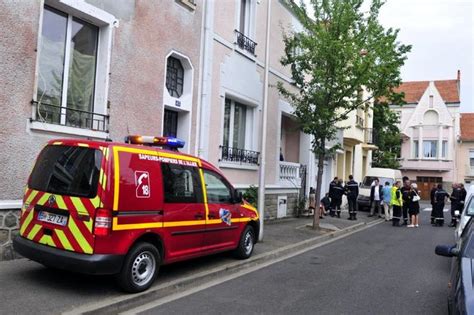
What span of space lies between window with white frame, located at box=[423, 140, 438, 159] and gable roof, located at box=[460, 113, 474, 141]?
9.99ft

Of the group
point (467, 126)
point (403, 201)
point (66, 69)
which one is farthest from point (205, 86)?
point (467, 126)

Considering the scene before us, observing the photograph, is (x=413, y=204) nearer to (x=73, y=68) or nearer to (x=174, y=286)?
(x=174, y=286)

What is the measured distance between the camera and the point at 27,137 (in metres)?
7.39

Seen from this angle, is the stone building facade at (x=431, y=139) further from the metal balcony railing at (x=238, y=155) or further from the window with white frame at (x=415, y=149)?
the metal balcony railing at (x=238, y=155)

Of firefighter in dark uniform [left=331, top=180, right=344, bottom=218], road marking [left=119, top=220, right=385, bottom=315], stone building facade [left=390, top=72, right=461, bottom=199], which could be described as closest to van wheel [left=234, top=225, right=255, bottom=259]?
road marking [left=119, top=220, right=385, bottom=315]

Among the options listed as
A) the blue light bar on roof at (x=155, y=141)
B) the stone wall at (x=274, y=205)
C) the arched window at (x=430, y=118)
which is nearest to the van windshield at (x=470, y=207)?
the stone wall at (x=274, y=205)

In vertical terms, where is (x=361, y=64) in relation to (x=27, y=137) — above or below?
above

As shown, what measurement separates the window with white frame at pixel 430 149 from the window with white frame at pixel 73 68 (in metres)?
47.6

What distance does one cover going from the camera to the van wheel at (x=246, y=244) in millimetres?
8383

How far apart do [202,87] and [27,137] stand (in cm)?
532

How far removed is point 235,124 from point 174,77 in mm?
3573

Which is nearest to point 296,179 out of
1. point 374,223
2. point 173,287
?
point 374,223

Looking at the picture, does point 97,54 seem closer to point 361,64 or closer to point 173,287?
point 173,287

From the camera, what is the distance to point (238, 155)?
13867mm
